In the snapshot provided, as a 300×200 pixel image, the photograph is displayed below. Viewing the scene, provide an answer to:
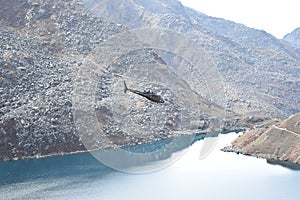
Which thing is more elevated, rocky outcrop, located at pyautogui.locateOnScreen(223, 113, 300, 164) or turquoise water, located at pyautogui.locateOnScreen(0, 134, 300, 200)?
rocky outcrop, located at pyautogui.locateOnScreen(223, 113, 300, 164)

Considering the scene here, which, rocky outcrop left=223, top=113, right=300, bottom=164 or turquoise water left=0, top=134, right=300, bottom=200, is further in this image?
rocky outcrop left=223, top=113, right=300, bottom=164

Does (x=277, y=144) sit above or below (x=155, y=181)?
above

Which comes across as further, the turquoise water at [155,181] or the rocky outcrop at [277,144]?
the rocky outcrop at [277,144]

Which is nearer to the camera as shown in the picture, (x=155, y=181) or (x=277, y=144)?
(x=155, y=181)

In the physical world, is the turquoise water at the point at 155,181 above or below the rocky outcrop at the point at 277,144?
below
